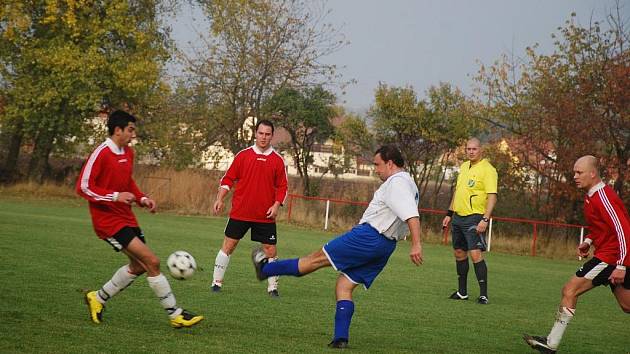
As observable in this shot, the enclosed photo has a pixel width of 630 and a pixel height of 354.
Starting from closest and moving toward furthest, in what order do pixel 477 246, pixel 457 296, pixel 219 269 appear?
pixel 219 269 → pixel 477 246 → pixel 457 296

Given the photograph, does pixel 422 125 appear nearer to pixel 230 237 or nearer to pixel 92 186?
pixel 230 237

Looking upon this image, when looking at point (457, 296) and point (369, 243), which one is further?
point (457, 296)

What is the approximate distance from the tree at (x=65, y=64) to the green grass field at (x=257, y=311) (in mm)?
16786

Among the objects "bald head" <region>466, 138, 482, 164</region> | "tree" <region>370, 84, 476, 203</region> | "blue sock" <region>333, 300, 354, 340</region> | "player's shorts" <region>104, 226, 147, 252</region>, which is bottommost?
"blue sock" <region>333, 300, 354, 340</region>

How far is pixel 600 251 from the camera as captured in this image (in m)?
7.30

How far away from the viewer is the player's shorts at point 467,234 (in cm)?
1109

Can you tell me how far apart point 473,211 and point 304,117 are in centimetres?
2257

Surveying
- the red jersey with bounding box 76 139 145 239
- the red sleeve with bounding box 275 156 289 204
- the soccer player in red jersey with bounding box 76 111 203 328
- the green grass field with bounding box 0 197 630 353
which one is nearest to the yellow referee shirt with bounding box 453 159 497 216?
the green grass field with bounding box 0 197 630 353

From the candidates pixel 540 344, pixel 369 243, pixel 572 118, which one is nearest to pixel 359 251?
pixel 369 243

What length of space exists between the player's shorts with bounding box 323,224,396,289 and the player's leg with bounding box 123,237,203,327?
1349 millimetres

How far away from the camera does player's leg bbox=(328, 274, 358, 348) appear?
22.1 ft

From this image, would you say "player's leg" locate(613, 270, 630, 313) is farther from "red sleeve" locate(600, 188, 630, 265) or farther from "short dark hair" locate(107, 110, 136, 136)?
"short dark hair" locate(107, 110, 136, 136)

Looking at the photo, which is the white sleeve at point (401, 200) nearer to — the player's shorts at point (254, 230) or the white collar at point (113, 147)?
the white collar at point (113, 147)

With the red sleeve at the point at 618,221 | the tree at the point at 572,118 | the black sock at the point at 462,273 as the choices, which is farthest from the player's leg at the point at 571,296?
the tree at the point at 572,118
